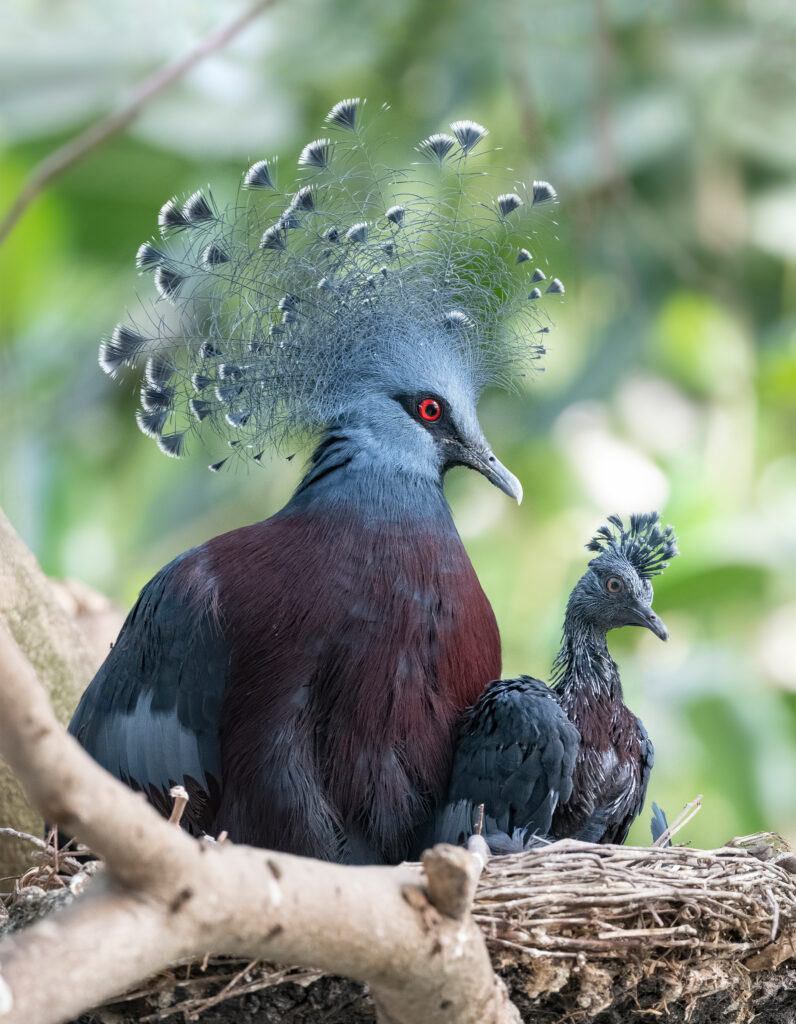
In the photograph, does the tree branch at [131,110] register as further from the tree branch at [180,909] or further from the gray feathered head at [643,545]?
the tree branch at [180,909]

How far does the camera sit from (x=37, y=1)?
472 cm

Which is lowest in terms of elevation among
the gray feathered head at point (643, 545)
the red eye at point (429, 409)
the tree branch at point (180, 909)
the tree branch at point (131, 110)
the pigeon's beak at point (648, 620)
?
the tree branch at point (180, 909)

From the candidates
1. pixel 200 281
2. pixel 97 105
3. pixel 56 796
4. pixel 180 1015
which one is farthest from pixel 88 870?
pixel 97 105

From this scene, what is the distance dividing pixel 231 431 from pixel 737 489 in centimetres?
266

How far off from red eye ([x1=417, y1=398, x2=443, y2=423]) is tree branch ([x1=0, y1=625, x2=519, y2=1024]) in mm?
1007

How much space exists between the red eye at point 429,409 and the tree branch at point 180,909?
101 cm

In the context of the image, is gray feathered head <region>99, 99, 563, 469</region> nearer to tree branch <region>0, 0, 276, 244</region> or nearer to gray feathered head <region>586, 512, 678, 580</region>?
gray feathered head <region>586, 512, 678, 580</region>

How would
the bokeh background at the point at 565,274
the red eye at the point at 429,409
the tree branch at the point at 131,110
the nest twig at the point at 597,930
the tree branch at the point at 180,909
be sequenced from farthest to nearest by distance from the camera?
the bokeh background at the point at 565,274 → the tree branch at the point at 131,110 → the red eye at the point at 429,409 → the nest twig at the point at 597,930 → the tree branch at the point at 180,909

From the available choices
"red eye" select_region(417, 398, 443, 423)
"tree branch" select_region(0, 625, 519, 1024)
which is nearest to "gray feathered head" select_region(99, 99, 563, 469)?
"red eye" select_region(417, 398, 443, 423)

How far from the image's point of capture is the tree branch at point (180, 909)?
2.98 ft

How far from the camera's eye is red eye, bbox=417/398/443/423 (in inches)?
80.4

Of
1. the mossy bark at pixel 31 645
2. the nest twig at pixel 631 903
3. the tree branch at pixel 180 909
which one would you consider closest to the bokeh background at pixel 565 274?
the mossy bark at pixel 31 645

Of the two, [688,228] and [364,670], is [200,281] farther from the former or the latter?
[688,228]

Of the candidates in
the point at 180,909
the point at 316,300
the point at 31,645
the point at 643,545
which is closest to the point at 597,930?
the point at 180,909
